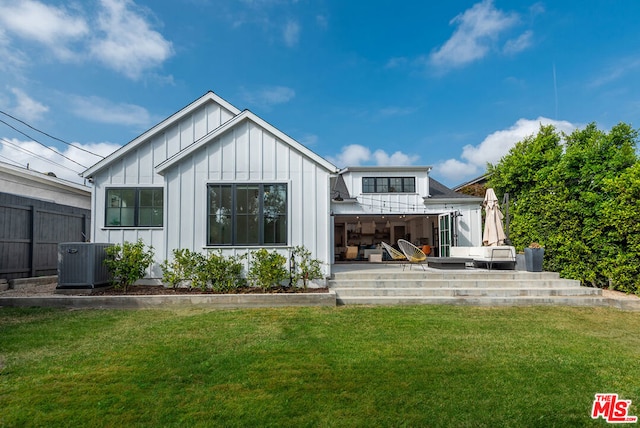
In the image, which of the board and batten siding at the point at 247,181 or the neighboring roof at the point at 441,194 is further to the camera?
the neighboring roof at the point at 441,194

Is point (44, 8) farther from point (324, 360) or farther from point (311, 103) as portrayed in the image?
point (324, 360)

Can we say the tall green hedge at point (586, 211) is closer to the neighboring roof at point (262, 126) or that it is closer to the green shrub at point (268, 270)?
the neighboring roof at point (262, 126)

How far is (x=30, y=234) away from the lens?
9484 millimetres

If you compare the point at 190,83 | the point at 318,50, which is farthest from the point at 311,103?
the point at 190,83

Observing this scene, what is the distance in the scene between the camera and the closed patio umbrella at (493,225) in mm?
9836

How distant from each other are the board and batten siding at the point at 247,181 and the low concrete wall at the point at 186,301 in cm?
129

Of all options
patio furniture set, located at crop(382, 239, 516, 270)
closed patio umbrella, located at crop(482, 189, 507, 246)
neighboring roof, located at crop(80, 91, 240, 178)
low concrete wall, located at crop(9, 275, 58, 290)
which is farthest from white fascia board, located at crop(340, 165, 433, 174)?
low concrete wall, located at crop(9, 275, 58, 290)

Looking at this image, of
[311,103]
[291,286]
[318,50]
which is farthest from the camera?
[311,103]

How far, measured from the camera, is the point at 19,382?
323 cm

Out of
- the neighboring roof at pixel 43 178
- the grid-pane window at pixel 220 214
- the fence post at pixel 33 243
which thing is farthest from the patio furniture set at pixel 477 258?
the neighboring roof at pixel 43 178

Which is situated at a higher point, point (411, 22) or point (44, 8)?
point (411, 22)

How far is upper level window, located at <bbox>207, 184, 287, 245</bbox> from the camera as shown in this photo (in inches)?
321

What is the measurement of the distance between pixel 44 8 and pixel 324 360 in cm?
1443

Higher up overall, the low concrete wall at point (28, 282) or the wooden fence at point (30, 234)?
the wooden fence at point (30, 234)
